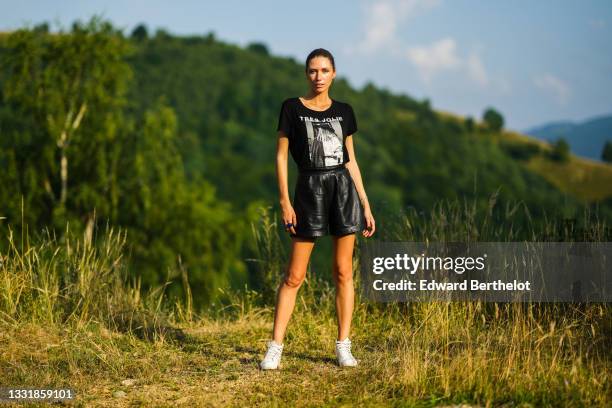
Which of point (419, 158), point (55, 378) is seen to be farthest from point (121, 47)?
point (419, 158)

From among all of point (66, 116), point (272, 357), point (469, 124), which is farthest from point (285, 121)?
point (469, 124)

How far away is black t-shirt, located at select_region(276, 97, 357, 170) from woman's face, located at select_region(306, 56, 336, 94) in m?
0.13

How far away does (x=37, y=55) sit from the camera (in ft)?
82.6

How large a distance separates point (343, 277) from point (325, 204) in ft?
1.65

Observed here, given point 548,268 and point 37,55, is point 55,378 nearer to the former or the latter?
point 548,268

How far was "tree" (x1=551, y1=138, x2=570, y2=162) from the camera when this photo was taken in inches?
4336

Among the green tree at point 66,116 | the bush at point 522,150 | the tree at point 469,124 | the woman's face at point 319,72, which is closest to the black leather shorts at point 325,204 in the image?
the woman's face at point 319,72

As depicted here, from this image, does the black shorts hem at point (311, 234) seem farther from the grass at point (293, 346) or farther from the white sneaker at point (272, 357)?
the grass at point (293, 346)

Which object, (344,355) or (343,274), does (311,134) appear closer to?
(343,274)

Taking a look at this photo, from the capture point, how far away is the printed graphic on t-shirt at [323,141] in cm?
403

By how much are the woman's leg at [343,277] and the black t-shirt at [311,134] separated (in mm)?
488

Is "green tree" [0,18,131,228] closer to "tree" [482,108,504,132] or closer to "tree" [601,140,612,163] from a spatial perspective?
"tree" [601,140,612,163]

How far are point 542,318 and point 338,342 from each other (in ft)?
5.41

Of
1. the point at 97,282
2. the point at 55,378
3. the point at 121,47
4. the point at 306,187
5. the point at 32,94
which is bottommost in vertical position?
the point at 55,378
